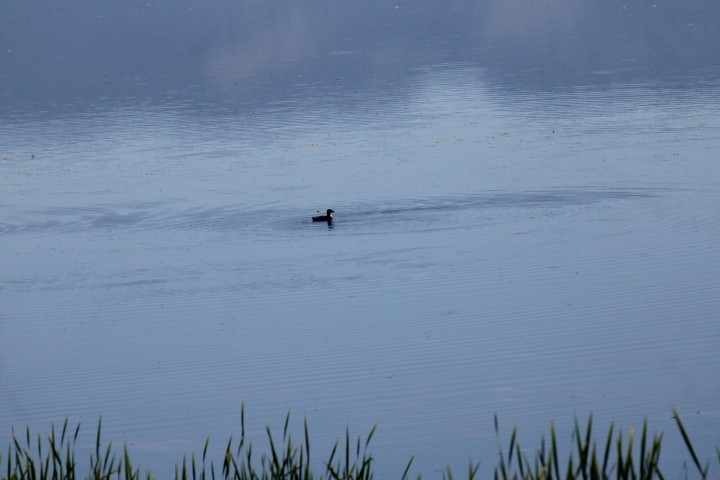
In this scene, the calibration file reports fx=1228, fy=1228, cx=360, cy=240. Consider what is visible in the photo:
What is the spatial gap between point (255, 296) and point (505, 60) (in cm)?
2695

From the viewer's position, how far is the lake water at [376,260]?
12.3 meters

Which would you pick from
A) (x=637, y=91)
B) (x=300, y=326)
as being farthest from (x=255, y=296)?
(x=637, y=91)

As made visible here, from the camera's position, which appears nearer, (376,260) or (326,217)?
(376,260)

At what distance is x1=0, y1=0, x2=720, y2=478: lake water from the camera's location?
40.4 feet

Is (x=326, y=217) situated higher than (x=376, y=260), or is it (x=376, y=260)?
(x=326, y=217)

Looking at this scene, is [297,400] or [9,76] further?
[9,76]

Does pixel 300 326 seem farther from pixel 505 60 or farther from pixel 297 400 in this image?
pixel 505 60

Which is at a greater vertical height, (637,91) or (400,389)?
(637,91)

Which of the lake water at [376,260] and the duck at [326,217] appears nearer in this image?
the lake water at [376,260]

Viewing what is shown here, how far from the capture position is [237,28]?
60.0 metres

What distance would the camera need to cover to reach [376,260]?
57.5ft

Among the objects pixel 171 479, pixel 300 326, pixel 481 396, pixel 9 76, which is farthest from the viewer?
pixel 9 76

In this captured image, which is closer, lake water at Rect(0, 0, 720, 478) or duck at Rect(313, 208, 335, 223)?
lake water at Rect(0, 0, 720, 478)

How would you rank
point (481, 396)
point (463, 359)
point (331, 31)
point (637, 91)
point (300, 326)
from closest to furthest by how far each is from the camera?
point (481, 396) < point (463, 359) < point (300, 326) < point (637, 91) < point (331, 31)
